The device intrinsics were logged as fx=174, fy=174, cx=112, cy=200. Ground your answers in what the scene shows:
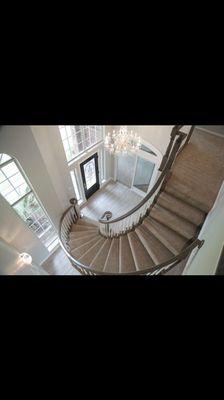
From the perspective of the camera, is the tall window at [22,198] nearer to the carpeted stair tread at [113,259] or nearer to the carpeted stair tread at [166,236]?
the carpeted stair tread at [113,259]

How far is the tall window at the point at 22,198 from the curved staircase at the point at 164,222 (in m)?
1.01

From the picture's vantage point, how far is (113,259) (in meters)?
3.69

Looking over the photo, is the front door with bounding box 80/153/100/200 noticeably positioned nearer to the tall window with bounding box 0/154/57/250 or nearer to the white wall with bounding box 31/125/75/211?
the white wall with bounding box 31/125/75/211

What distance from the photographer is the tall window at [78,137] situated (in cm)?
433

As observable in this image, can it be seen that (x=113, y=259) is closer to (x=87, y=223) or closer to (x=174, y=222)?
(x=174, y=222)

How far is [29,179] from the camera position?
339cm

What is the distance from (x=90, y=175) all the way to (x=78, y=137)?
1422mm

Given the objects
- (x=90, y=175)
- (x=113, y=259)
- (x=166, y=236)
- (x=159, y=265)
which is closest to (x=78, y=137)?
(x=90, y=175)

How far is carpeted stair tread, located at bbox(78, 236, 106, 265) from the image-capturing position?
4.00m

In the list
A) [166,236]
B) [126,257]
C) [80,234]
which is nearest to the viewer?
[166,236]

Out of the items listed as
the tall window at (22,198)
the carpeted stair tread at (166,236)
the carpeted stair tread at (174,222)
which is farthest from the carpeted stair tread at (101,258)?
the tall window at (22,198)
